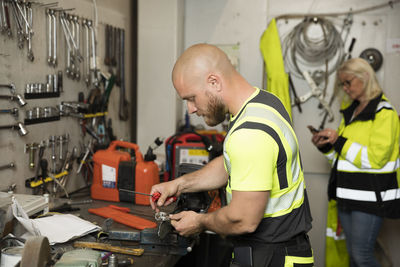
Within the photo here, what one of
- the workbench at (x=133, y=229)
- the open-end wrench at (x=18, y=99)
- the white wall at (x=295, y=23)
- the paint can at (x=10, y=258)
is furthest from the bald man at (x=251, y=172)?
the white wall at (x=295, y=23)

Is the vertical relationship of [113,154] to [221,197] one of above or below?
above

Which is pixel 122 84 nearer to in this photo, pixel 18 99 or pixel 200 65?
pixel 18 99

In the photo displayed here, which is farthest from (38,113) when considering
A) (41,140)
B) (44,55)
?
(44,55)

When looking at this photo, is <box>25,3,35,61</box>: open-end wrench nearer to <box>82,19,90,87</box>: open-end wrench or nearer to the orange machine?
<box>82,19,90,87</box>: open-end wrench

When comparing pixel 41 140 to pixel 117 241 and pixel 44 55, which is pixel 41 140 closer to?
pixel 44 55

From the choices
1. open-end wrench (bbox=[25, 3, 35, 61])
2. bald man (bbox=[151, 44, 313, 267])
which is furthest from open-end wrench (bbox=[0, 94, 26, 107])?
bald man (bbox=[151, 44, 313, 267])

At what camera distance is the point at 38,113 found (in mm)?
2004

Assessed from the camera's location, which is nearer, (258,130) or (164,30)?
(258,130)

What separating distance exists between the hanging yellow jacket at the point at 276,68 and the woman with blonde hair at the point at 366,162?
0.50 m

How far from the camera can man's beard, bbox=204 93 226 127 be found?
138 centimetres

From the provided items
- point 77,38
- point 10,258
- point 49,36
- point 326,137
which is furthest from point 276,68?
point 10,258

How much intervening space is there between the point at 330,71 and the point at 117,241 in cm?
213

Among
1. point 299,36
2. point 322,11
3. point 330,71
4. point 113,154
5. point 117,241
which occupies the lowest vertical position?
point 117,241

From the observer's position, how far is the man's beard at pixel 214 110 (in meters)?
1.38
